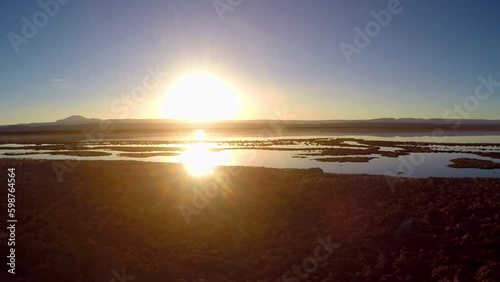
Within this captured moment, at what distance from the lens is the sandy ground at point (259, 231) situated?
10516 mm

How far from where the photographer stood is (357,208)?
633 inches

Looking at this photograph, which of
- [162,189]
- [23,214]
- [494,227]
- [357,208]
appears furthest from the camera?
[162,189]

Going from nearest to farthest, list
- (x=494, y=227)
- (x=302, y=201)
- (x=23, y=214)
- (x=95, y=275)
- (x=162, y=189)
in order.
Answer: (x=95, y=275)
(x=494, y=227)
(x=23, y=214)
(x=302, y=201)
(x=162, y=189)

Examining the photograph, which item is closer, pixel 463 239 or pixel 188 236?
pixel 463 239

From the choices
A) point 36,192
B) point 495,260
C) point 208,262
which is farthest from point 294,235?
point 36,192

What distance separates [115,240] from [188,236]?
8.19 feet

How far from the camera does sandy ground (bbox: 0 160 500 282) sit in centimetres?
1052

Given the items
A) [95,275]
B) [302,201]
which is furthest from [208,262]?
[302,201]

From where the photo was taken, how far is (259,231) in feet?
45.4

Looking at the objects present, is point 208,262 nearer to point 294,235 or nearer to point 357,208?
point 294,235

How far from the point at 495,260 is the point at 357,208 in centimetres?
601

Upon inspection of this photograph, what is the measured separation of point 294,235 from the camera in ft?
43.9

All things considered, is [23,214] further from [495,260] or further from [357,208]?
[495,260]

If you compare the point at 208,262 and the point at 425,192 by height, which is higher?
the point at 425,192
